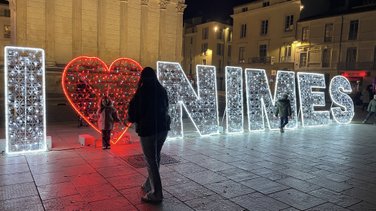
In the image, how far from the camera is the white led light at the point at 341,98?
49.4ft

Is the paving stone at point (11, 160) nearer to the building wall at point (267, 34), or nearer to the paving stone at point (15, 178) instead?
the paving stone at point (15, 178)

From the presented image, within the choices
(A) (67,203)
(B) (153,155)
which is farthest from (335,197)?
(A) (67,203)

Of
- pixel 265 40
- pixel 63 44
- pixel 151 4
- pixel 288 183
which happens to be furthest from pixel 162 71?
pixel 265 40

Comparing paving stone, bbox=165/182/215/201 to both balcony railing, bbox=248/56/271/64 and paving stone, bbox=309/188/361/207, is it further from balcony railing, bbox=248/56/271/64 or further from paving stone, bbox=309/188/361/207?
balcony railing, bbox=248/56/271/64

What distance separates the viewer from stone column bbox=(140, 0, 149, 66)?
73.4 feet

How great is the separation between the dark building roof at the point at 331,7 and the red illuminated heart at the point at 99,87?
1303 inches

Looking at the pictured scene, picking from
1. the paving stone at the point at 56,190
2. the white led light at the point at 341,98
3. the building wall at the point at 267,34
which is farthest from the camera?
the building wall at the point at 267,34

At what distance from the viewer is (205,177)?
21.0 ft

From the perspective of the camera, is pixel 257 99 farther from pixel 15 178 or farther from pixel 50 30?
pixel 50 30

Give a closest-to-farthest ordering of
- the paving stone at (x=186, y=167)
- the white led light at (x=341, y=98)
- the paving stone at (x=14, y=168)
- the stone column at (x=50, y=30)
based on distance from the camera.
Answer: the paving stone at (x=14, y=168), the paving stone at (x=186, y=167), the white led light at (x=341, y=98), the stone column at (x=50, y=30)

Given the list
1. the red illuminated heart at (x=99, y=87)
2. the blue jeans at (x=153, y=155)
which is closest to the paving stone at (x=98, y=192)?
the blue jeans at (x=153, y=155)

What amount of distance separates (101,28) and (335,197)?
18541mm

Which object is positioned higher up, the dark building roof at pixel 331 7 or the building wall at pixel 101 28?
the dark building roof at pixel 331 7

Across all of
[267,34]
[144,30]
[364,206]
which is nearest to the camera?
[364,206]
